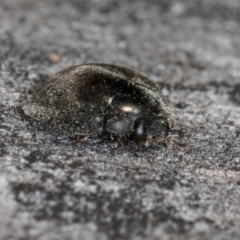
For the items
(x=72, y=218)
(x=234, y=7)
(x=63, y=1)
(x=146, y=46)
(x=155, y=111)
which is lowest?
(x=72, y=218)

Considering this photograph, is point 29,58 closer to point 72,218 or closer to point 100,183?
point 100,183

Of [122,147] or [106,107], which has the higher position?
[106,107]

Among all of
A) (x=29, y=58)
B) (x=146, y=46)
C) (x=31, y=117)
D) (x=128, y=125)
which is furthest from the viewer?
(x=146, y=46)

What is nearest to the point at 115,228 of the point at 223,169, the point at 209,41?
the point at 223,169

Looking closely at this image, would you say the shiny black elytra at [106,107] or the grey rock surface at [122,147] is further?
the shiny black elytra at [106,107]

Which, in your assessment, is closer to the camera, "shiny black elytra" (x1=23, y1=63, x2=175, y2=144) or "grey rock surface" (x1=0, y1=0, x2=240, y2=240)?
"grey rock surface" (x1=0, y1=0, x2=240, y2=240)
